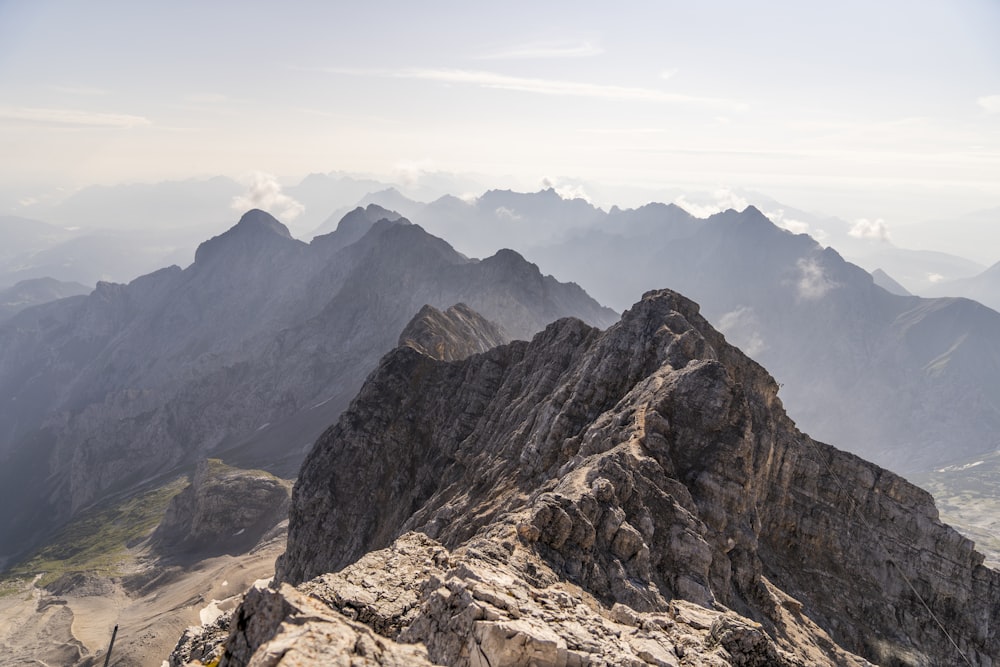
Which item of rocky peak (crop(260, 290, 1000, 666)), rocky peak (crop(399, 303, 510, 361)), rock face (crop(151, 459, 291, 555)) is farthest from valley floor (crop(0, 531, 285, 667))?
rocky peak (crop(399, 303, 510, 361))

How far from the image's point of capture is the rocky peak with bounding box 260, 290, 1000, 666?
29.4 m

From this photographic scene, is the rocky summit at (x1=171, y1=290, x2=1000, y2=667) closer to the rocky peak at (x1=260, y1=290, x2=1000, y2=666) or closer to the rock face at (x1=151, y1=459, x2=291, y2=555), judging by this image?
the rocky peak at (x1=260, y1=290, x2=1000, y2=666)

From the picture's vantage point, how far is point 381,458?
90188mm

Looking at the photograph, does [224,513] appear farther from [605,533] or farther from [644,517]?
[605,533]

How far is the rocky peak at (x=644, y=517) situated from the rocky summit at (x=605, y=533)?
0.18 metres

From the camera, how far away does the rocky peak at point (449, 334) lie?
136875 millimetres

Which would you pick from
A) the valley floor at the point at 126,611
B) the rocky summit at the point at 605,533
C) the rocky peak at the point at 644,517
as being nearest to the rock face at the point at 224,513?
the valley floor at the point at 126,611

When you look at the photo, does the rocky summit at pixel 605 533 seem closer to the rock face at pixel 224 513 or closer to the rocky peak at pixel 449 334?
the rocky peak at pixel 449 334

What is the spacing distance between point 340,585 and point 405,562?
6545mm

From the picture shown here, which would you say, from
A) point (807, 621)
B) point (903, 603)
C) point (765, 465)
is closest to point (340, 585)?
point (807, 621)

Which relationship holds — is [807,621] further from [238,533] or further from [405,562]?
[238,533]

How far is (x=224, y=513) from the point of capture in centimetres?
18225

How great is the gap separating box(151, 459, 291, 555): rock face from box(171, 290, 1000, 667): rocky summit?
322 feet

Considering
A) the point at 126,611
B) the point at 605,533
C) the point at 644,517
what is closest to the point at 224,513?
the point at 126,611
